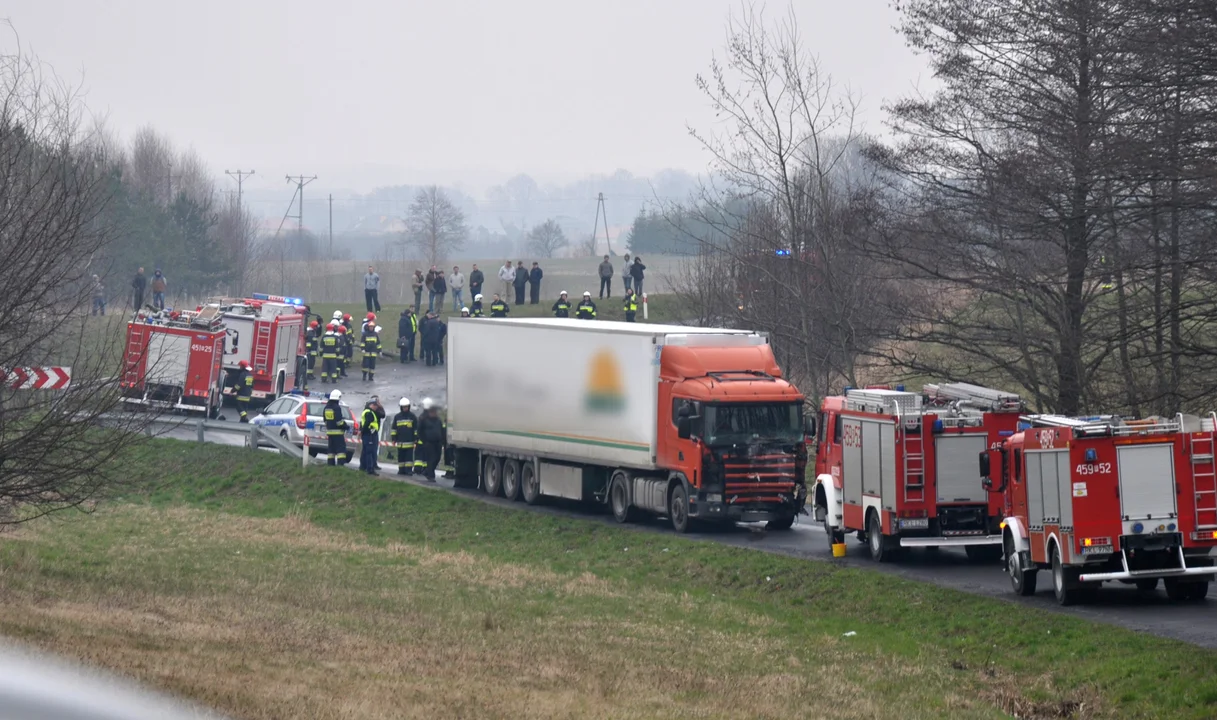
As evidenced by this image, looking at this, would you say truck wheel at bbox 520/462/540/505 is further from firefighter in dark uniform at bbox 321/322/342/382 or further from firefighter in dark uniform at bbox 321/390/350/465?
firefighter in dark uniform at bbox 321/322/342/382

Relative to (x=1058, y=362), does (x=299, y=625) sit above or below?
below

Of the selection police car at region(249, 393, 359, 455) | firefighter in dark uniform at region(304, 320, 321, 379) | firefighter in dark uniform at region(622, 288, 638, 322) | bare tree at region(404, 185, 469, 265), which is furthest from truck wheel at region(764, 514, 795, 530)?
bare tree at region(404, 185, 469, 265)

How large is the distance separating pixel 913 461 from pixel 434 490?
13.4 metres

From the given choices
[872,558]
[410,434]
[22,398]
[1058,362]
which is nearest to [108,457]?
[22,398]

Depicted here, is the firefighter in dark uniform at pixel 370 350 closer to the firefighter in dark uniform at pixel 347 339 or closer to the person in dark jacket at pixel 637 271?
the firefighter in dark uniform at pixel 347 339

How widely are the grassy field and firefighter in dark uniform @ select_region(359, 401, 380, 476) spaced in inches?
171

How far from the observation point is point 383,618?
1641 cm

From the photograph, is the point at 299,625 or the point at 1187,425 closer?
the point at 299,625

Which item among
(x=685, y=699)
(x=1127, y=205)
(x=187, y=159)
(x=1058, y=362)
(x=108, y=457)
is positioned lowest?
(x=685, y=699)

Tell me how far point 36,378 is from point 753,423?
1161cm

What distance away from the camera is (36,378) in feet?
59.8

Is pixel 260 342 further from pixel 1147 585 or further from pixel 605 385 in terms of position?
pixel 1147 585

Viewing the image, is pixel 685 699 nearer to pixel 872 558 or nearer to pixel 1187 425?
pixel 1187 425

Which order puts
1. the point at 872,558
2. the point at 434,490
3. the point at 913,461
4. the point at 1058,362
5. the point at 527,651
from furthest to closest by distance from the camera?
the point at 434,490 < the point at 1058,362 < the point at 872,558 < the point at 913,461 < the point at 527,651
